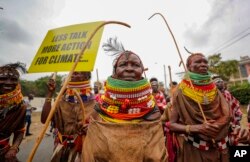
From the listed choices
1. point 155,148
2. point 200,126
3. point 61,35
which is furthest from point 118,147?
point 61,35

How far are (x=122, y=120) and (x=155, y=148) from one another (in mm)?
391

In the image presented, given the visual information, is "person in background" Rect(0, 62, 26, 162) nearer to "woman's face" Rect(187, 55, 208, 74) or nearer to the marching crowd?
the marching crowd

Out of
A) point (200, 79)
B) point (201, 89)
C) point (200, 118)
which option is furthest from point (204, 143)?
point (200, 79)

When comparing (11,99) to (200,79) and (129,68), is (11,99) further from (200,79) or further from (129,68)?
(200,79)

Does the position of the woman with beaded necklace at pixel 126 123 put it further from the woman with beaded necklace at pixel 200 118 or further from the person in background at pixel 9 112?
the person in background at pixel 9 112

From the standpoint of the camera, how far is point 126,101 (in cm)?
231

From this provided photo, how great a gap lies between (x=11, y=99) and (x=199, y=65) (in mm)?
2777

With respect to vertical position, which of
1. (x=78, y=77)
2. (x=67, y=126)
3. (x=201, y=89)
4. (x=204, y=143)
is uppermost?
(x=78, y=77)

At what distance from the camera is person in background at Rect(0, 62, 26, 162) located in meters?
3.51

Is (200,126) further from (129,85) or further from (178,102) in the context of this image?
(129,85)

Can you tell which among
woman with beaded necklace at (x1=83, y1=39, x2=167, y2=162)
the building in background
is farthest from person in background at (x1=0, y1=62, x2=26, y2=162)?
the building in background

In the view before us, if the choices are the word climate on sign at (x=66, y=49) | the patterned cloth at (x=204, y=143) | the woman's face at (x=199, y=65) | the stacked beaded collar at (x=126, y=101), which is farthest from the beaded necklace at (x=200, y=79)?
the word climate on sign at (x=66, y=49)

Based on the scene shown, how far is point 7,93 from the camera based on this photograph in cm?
355

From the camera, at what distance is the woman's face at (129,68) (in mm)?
2422
